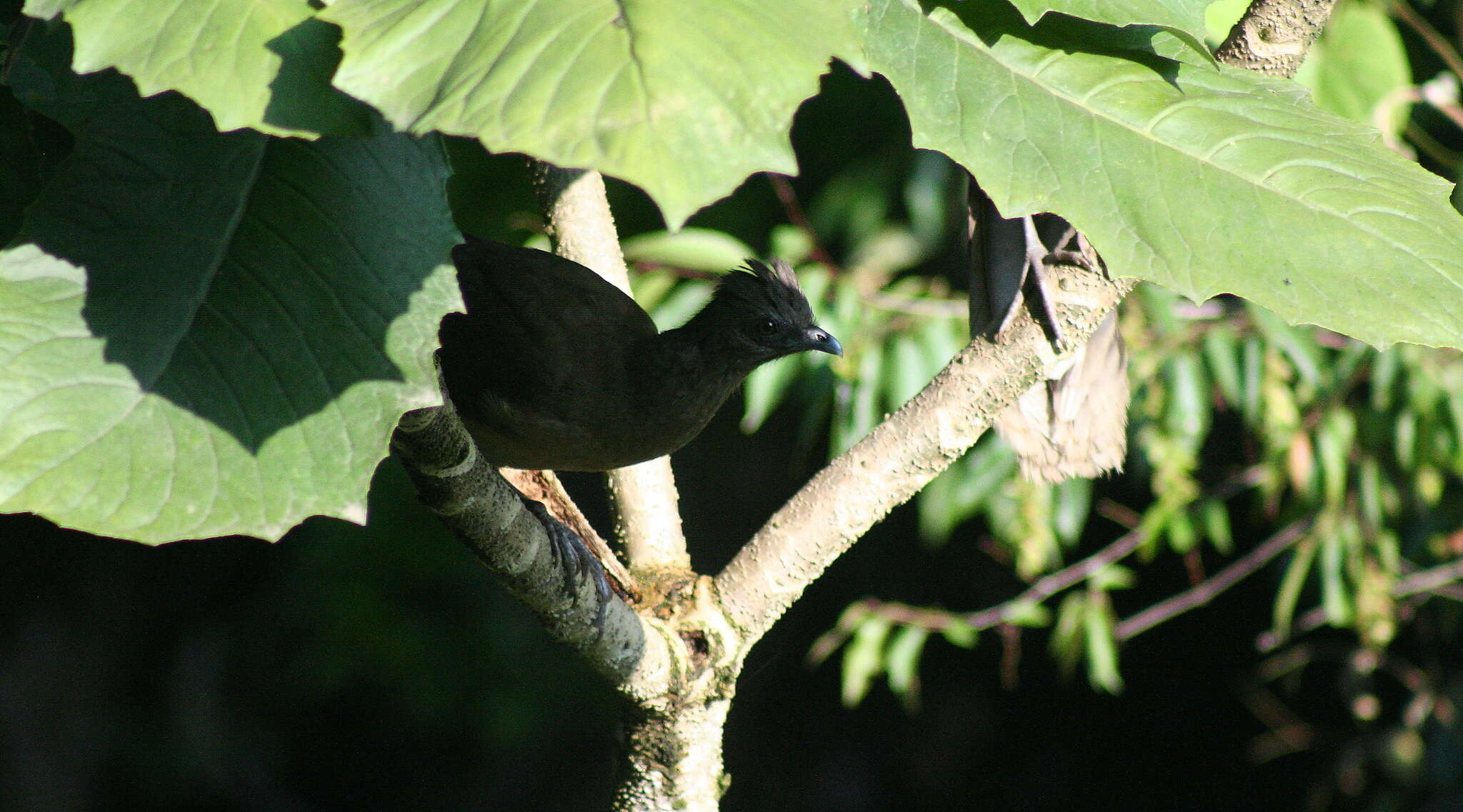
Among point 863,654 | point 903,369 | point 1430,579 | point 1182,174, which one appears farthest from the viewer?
point 1430,579

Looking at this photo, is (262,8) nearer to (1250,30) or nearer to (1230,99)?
(1230,99)

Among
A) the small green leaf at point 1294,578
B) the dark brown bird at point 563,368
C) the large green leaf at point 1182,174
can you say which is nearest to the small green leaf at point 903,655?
the small green leaf at point 1294,578

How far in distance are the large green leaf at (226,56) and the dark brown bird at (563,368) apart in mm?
1502

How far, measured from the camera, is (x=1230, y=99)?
131 centimetres

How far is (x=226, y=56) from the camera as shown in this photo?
3.14 feet

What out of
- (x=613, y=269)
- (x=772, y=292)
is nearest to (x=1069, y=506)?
(x=772, y=292)

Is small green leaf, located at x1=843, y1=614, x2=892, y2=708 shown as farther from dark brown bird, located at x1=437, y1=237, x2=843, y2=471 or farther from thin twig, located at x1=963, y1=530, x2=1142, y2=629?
dark brown bird, located at x1=437, y1=237, x2=843, y2=471

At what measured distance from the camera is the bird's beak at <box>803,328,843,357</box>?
2.92 meters

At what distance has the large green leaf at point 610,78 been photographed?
794 mm

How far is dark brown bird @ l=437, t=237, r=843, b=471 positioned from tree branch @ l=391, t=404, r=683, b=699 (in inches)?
27.3

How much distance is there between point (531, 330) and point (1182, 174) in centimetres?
159

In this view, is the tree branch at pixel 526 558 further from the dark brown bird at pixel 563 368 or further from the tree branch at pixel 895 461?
the dark brown bird at pixel 563 368

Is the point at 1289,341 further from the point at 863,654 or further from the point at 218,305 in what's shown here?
the point at 218,305

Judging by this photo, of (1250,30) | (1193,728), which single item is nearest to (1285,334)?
(1250,30)
